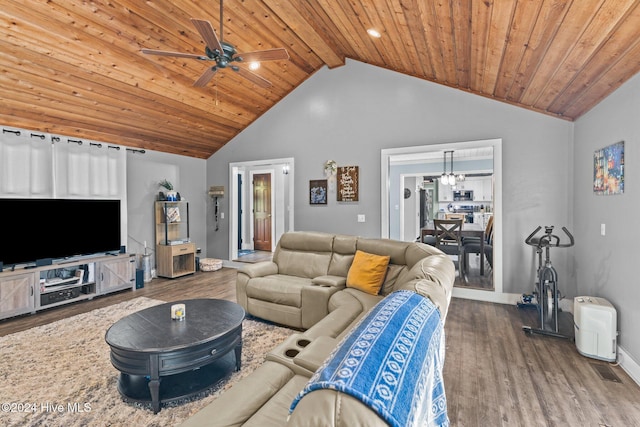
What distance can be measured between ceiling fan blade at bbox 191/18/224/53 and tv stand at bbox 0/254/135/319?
3.68 metres

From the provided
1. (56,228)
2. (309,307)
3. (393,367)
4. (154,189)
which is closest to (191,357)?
(309,307)

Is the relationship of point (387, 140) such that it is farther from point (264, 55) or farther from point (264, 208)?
point (264, 208)

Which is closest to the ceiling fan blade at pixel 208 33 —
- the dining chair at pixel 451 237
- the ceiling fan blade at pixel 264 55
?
the ceiling fan blade at pixel 264 55

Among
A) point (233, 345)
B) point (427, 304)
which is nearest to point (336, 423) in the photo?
point (427, 304)

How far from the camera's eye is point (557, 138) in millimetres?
3955

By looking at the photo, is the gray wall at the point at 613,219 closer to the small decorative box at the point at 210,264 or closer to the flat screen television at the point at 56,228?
the small decorative box at the point at 210,264

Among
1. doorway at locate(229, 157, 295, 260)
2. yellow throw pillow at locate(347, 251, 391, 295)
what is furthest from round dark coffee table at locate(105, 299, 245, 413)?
doorway at locate(229, 157, 295, 260)

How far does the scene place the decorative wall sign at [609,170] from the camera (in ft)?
8.63

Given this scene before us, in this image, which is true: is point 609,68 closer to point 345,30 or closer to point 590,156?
point 590,156

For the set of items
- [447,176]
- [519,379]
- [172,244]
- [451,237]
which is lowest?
[519,379]

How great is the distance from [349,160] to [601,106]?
10.6 feet

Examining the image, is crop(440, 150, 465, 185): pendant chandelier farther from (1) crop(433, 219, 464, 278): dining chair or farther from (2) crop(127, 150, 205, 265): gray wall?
(2) crop(127, 150, 205, 265): gray wall

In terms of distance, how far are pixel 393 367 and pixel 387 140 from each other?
4.53m

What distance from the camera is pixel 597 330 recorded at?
2668mm
